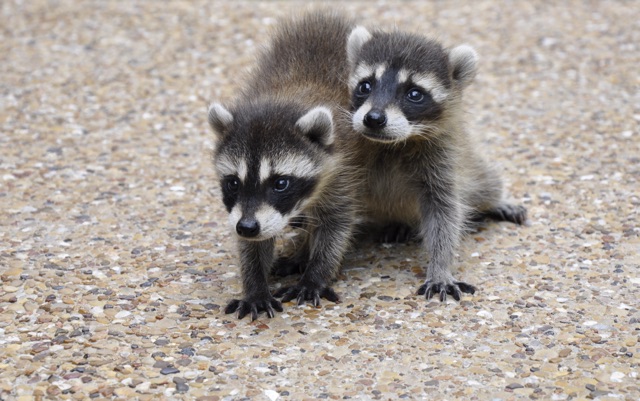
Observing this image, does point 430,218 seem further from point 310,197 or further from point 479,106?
point 479,106

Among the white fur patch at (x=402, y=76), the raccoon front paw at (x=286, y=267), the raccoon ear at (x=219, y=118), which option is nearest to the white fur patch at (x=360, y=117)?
the white fur patch at (x=402, y=76)

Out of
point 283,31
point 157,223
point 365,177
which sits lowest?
point 157,223

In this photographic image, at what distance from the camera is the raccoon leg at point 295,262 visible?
20.5 ft

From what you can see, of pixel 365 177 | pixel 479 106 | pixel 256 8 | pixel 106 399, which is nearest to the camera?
pixel 106 399

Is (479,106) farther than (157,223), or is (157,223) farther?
(479,106)

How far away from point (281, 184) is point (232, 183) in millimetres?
317

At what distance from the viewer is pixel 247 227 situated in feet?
16.6

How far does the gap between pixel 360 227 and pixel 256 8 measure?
18.1 ft

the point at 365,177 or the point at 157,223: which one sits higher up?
the point at 365,177

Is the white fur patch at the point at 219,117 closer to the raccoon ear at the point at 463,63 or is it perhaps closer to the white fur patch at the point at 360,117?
the white fur patch at the point at 360,117

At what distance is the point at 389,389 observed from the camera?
4559mm

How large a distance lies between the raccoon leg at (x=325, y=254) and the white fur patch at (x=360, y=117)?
1.88 feet

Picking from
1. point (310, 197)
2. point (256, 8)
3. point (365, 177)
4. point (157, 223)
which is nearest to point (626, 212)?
point (365, 177)

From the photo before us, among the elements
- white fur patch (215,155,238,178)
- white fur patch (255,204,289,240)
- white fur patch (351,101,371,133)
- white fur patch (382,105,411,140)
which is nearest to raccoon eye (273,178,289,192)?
white fur patch (255,204,289,240)
